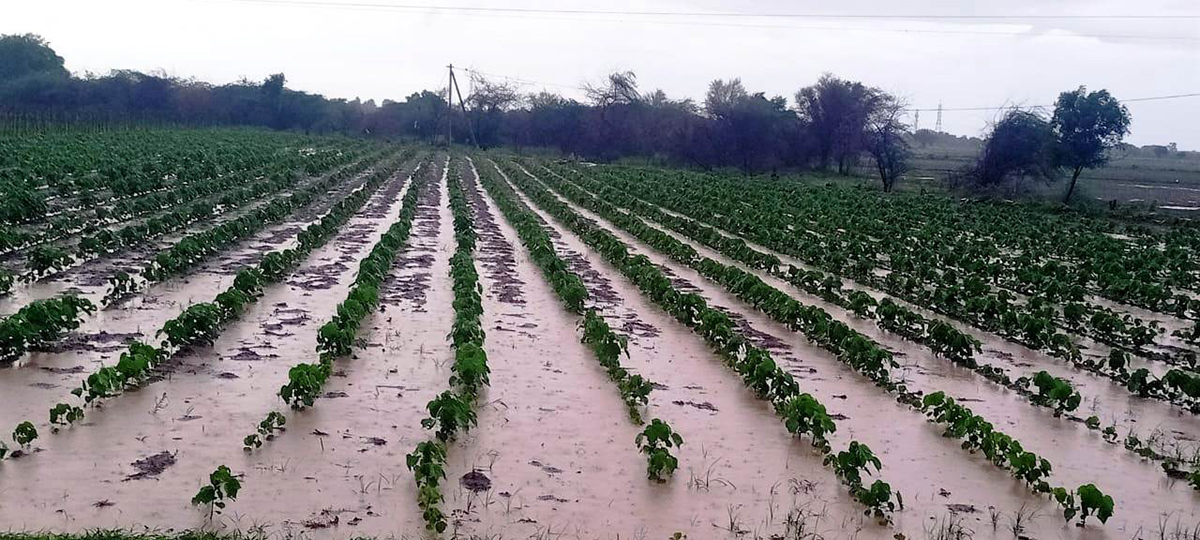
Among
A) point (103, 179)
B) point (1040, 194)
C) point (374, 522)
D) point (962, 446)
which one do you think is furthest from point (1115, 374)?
point (1040, 194)

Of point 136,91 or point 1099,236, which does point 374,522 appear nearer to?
point 1099,236

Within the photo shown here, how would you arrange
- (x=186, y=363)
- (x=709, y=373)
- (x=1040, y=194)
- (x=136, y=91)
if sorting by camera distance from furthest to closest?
1. (x=136, y=91)
2. (x=1040, y=194)
3. (x=709, y=373)
4. (x=186, y=363)

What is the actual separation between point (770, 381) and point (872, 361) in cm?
110

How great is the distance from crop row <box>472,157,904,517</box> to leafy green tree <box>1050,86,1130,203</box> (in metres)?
28.1

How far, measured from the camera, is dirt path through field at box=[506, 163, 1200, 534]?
7.01 meters

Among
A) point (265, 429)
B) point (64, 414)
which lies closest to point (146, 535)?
point (265, 429)

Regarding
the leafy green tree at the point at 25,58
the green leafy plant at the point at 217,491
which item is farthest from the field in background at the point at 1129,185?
the leafy green tree at the point at 25,58

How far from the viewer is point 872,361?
9.86 meters

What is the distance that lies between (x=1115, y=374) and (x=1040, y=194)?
1267 inches

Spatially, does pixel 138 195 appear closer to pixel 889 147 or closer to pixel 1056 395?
pixel 1056 395

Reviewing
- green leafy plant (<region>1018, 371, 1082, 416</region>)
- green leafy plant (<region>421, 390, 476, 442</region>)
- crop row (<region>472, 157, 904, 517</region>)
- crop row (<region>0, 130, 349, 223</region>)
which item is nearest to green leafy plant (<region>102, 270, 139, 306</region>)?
green leafy plant (<region>421, 390, 476, 442</region>)

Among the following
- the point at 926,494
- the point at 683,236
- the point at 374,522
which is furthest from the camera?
the point at 683,236

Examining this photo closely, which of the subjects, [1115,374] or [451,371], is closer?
[451,371]

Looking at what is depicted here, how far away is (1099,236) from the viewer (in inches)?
970
